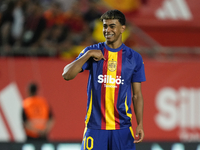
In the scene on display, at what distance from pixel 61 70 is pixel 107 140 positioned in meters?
4.62

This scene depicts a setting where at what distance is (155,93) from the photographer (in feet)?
27.9

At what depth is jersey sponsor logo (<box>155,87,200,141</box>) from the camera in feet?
27.9

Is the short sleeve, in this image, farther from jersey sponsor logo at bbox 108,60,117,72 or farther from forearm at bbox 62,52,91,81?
forearm at bbox 62,52,91,81

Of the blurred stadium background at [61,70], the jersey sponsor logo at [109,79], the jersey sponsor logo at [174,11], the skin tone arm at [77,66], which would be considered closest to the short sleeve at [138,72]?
the jersey sponsor logo at [109,79]

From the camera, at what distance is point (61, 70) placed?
26.6 feet

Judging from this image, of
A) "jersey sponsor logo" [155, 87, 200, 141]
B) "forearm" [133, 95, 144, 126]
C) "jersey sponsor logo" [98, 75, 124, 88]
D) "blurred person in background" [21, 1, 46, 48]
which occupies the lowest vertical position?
"jersey sponsor logo" [155, 87, 200, 141]

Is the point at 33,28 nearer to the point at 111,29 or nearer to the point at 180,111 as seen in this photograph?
the point at 180,111

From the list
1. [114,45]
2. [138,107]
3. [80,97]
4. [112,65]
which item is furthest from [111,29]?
[80,97]

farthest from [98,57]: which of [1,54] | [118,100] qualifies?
[1,54]

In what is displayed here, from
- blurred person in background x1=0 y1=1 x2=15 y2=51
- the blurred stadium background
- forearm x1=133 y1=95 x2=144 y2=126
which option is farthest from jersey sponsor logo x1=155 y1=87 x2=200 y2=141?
forearm x1=133 y1=95 x2=144 y2=126

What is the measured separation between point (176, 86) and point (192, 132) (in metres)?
1.07

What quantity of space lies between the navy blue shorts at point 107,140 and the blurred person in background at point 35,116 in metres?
3.71

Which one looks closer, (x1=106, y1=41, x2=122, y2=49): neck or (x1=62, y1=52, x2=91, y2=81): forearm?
(x1=62, y1=52, x2=91, y2=81): forearm

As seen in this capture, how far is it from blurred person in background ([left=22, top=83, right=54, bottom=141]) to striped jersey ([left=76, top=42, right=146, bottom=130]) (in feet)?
12.3
